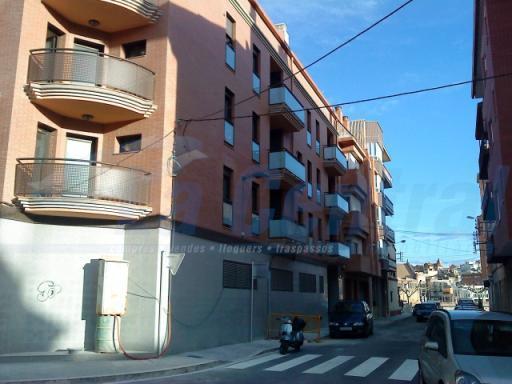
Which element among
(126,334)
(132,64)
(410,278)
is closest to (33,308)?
(126,334)

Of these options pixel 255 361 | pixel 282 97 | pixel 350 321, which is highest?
pixel 282 97

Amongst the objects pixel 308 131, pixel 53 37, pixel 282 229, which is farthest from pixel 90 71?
pixel 308 131

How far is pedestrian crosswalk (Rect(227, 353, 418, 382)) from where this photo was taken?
39.4 ft

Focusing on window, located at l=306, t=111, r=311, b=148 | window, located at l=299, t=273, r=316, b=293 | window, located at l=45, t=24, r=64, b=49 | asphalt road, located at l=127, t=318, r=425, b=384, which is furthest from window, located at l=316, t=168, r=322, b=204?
window, located at l=45, t=24, r=64, b=49

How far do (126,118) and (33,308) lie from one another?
20.3 ft

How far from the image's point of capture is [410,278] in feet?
322

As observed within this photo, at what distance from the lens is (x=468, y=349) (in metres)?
6.74

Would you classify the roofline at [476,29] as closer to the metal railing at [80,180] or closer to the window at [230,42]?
the window at [230,42]

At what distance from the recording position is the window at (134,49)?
54.9 feet

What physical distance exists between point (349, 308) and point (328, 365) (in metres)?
11.1

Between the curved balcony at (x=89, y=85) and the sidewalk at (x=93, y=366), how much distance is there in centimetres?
699

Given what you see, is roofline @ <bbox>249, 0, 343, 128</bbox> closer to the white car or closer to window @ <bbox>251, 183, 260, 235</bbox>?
window @ <bbox>251, 183, 260, 235</bbox>

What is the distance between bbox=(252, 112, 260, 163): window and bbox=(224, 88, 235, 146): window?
2317 mm

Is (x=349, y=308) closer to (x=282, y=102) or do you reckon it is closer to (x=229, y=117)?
(x=282, y=102)
